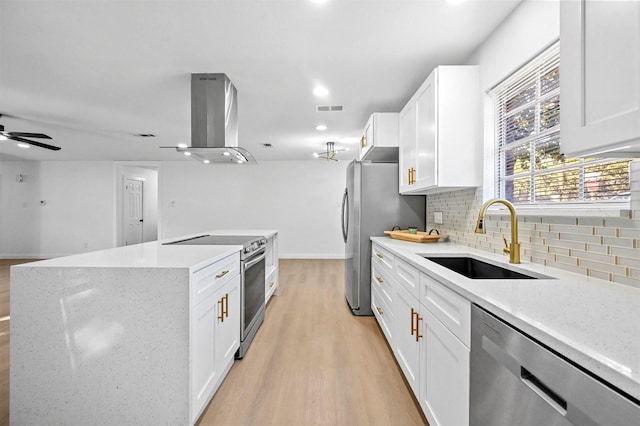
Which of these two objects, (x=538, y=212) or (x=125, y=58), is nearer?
(x=538, y=212)

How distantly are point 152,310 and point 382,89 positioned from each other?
9.28ft

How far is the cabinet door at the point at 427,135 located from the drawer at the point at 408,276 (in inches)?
27.3

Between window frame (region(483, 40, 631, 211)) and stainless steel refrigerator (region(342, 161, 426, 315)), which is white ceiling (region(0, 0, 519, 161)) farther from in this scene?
stainless steel refrigerator (region(342, 161, 426, 315))

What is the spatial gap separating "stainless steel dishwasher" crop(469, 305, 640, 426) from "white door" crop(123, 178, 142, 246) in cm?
863

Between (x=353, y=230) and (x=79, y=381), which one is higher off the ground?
(x=353, y=230)

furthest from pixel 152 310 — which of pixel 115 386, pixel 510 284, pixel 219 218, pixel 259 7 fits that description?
pixel 219 218

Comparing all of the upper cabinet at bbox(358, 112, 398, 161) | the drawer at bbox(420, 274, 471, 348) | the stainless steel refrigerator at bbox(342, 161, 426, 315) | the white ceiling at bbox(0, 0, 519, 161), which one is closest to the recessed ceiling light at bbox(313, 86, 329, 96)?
the white ceiling at bbox(0, 0, 519, 161)

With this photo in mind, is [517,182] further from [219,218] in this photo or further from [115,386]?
[219,218]

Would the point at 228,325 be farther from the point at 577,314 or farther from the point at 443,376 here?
the point at 577,314

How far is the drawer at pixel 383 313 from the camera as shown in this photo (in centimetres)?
228

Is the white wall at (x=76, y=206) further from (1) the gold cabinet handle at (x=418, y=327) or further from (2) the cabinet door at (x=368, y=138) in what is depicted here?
(1) the gold cabinet handle at (x=418, y=327)

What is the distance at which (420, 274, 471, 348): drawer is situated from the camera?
1.08 metres

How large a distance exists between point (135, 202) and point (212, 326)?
25.5 ft

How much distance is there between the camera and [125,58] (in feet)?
7.94
